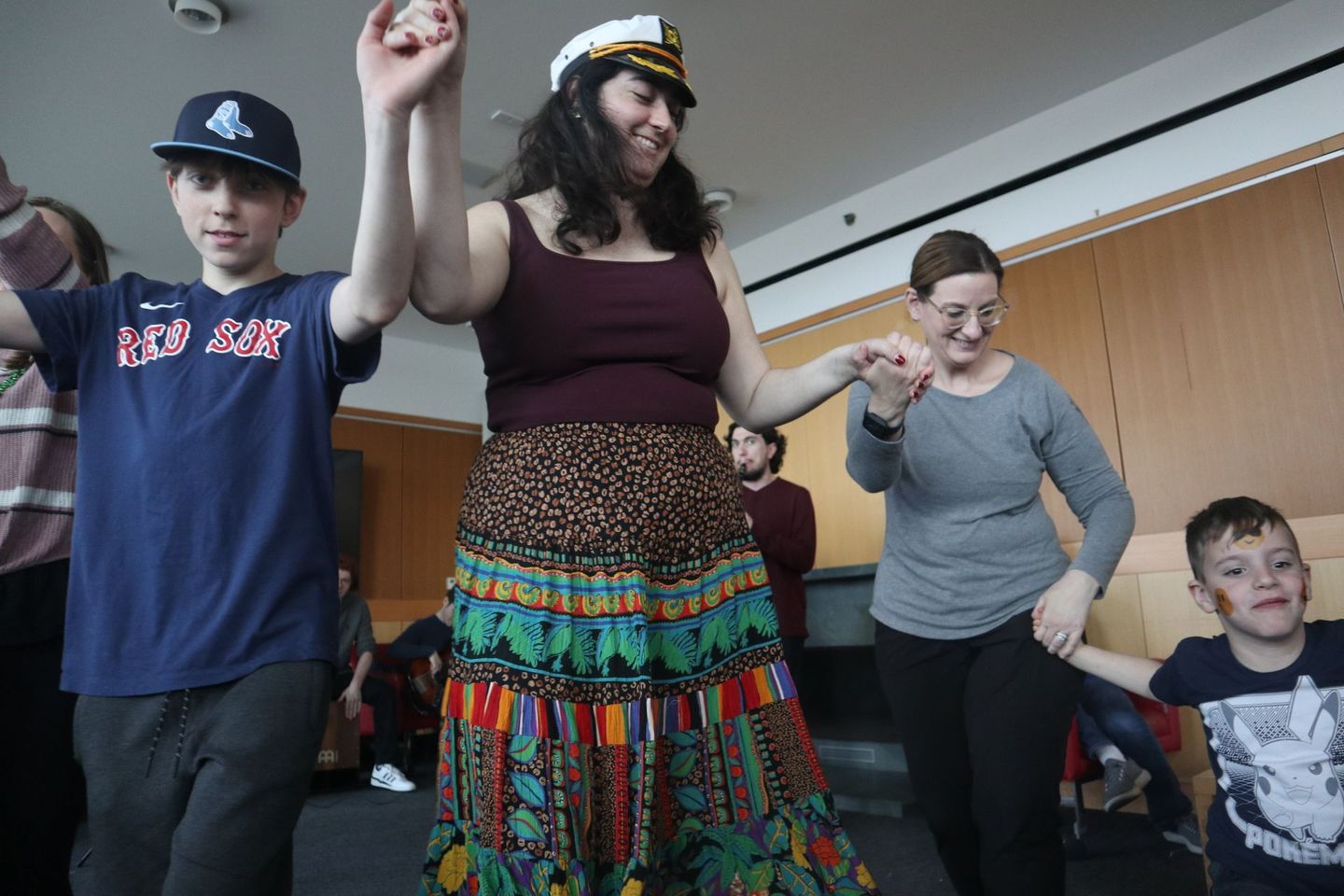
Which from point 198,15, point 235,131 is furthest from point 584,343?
point 198,15

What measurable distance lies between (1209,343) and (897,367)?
3.48 metres

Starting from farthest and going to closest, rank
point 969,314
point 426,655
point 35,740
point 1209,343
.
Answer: point 426,655 < point 1209,343 < point 969,314 < point 35,740

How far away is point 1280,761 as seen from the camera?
5.08 feet

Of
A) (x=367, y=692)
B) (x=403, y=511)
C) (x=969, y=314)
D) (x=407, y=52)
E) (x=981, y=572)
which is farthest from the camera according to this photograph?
(x=403, y=511)

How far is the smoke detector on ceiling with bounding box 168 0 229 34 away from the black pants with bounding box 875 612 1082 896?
3.51 metres

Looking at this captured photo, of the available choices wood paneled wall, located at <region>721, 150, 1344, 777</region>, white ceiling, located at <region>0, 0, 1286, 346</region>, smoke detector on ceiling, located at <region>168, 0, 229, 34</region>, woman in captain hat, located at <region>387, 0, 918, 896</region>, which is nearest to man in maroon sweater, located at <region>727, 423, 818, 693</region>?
wood paneled wall, located at <region>721, 150, 1344, 777</region>

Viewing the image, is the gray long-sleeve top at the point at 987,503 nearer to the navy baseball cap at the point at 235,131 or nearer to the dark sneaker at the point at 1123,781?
the navy baseball cap at the point at 235,131

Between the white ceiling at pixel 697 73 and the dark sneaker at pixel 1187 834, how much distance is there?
3.11 metres

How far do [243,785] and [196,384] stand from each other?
446mm

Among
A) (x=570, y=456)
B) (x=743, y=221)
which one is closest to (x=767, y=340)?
(x=743, y=221)

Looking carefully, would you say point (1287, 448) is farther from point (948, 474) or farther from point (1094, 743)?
point (948, 474)

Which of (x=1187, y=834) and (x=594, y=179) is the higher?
(x=594, y=179)

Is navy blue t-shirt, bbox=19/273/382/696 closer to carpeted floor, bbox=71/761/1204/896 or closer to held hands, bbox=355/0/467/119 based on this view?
held hands, bbox=355/0/467/119

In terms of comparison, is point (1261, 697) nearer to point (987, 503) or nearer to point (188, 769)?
point (987, 503)
